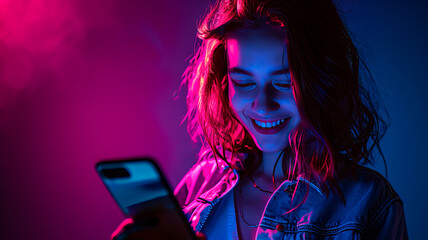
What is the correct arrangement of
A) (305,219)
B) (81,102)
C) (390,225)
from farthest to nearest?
(81,102) → (305,219) → (390,225)

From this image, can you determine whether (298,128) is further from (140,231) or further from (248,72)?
(140,231)

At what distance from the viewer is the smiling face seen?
993mm

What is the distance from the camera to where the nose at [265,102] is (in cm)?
101

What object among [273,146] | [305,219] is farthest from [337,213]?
[273,146]

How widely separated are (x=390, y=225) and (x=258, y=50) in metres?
0.57

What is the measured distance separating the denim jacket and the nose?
237 millimetres

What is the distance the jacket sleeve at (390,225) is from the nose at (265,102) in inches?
15.8

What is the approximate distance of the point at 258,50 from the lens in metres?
1.00

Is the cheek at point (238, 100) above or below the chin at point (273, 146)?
above

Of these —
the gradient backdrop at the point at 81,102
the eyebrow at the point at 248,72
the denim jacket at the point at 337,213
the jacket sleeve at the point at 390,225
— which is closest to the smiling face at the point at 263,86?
the eyebrow at the point at 248,72

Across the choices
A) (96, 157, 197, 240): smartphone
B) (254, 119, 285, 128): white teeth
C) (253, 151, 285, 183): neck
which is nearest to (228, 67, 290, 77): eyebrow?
(254, 119, 285, 128): white teeth

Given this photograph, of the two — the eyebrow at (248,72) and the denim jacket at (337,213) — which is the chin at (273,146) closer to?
the denim jacket at (337,213)

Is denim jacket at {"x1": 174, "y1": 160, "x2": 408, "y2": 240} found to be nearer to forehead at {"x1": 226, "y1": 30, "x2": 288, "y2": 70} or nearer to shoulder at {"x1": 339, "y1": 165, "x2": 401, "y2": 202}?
shoulder at {"x1": 339, "y1": 165, "x2": 401, "y2": 202}

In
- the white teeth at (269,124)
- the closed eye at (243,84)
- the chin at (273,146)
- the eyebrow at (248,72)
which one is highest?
the eyebrow at (248,72)
